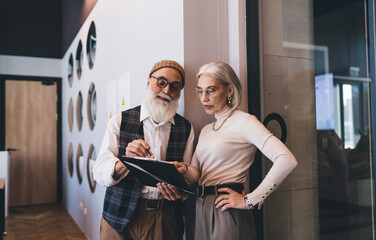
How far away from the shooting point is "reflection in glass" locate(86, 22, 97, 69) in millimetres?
4496

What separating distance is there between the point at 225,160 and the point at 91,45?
3509 mm

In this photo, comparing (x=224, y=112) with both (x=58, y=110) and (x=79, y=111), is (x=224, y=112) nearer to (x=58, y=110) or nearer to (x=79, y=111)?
(x=79, y=111)

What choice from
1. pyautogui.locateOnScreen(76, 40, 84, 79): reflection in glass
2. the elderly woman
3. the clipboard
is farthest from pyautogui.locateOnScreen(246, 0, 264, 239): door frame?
pyautogui.locateOnScreen(76, 40, 84, 79): reflection in glass

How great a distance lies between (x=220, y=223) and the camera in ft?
5.39

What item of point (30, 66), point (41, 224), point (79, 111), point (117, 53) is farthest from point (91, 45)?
point (41, 224)

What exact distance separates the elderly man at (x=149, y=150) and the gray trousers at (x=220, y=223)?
0.88 ft

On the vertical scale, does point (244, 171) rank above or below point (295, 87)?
below

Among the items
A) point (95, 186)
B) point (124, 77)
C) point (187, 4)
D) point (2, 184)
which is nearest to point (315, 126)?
point (187, 4)

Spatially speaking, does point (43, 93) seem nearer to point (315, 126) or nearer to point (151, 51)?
point (151, 51)

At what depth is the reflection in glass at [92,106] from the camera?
4.53 m

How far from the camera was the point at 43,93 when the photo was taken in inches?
274

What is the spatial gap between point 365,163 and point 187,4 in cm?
135

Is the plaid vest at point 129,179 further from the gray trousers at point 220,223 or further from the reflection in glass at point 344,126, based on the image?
the reflection in glass at point 344,126

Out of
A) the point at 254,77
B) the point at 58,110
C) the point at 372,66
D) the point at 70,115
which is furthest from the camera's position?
the point at 58,110
